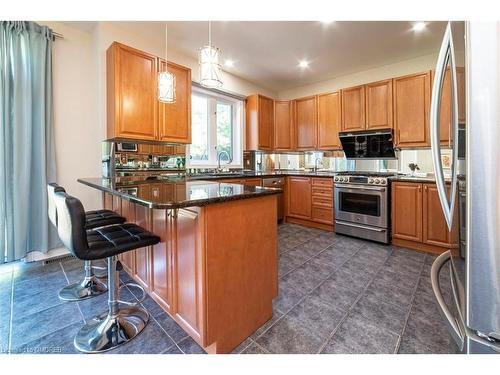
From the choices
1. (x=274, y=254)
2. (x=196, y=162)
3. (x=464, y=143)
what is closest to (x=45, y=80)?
(x=196, y=162)

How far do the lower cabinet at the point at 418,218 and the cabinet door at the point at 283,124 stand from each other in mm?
2116

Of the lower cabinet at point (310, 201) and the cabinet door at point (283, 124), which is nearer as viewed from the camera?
the lower cabinet at point (310, 201)

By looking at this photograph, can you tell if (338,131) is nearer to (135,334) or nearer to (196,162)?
(196,162)

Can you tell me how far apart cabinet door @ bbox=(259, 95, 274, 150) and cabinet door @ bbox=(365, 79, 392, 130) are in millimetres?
1686

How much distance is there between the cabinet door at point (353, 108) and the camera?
3.66 metres

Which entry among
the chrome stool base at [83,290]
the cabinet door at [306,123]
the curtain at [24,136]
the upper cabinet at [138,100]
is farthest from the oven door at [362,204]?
the curtain at [24,136]

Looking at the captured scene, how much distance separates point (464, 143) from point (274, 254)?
118 centimetres

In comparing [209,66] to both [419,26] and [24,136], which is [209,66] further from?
[419,26]

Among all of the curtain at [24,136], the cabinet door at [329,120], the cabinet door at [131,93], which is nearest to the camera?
the curtain at [24,136]

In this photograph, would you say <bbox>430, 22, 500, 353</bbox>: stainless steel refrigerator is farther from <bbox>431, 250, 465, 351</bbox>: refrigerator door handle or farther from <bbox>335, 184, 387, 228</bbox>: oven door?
<bbox>335, 184, 387, 228</bbox>: oven door

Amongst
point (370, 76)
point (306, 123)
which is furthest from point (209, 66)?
point (370, 76)

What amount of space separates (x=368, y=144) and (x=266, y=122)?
181cm

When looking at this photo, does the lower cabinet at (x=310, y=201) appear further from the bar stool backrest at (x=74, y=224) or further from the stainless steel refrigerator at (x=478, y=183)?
the bar stool backrest at (x=74, y=224)

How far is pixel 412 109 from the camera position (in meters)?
3.21
